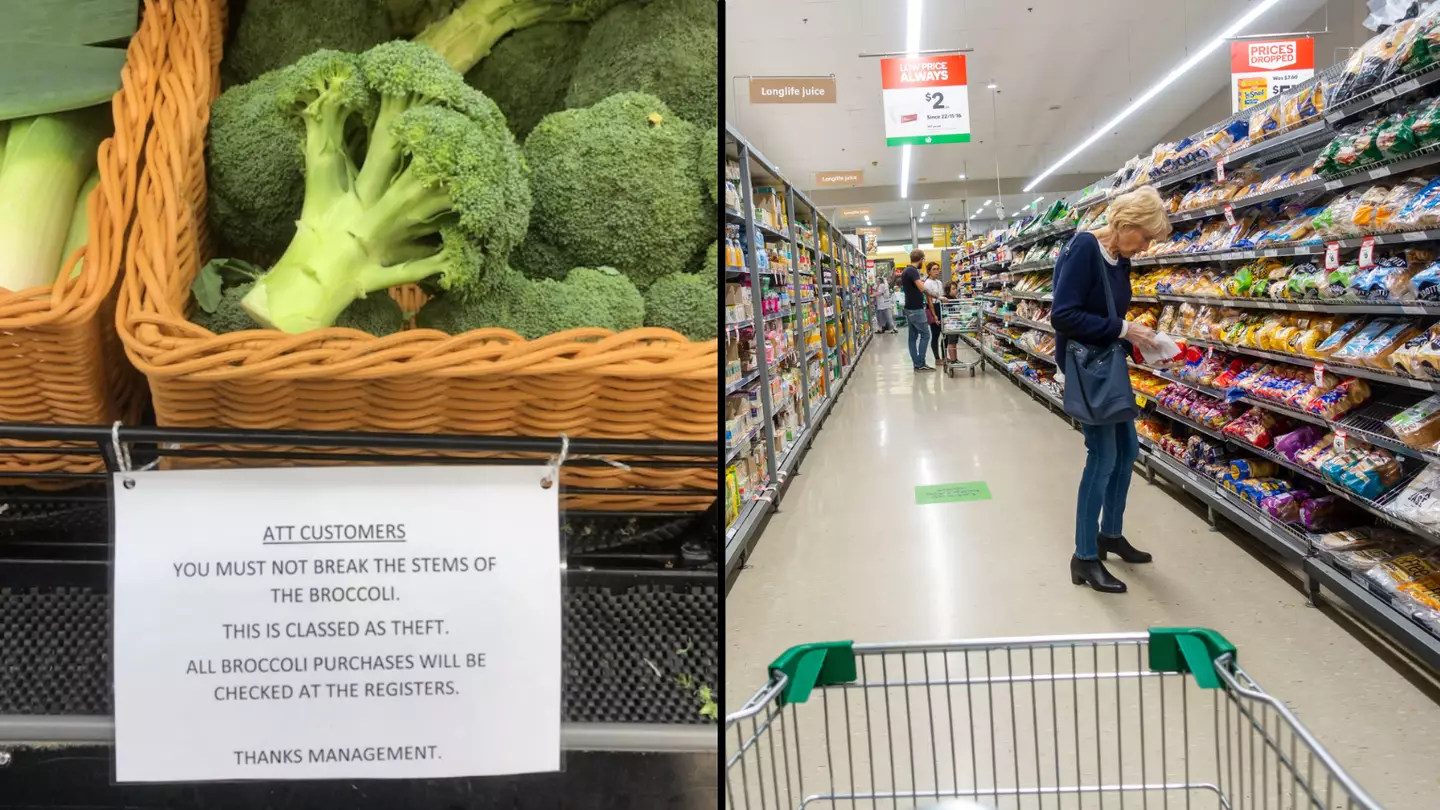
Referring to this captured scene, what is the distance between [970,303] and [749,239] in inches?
300

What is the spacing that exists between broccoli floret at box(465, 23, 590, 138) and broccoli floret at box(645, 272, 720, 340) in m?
0.22

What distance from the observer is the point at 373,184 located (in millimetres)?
674

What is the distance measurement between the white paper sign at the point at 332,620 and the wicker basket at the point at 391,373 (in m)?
0.07

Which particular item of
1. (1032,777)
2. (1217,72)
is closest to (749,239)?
(1032,777)

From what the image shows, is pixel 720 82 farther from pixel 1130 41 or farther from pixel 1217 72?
pixel 1217 72

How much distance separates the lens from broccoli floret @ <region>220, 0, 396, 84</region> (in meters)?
0.70

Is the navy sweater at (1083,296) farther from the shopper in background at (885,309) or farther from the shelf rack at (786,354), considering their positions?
the shopper in background at (885,309)

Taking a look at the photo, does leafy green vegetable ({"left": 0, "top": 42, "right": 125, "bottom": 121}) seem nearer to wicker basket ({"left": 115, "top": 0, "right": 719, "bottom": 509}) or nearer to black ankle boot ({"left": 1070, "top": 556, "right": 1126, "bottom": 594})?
wicker basket ({"left": 115, "top": 0, "right": 719, "bottom": 509})

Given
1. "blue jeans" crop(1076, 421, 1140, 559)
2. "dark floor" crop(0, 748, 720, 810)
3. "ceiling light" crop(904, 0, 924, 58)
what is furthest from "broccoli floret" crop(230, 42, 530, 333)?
"ceiling light" crop(904, 0, 924, 58)

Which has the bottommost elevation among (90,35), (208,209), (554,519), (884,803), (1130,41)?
(884,803)

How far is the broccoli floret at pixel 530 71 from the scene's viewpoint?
0.80m

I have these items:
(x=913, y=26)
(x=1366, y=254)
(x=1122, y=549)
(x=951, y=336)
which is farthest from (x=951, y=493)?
(x=951, y=336)

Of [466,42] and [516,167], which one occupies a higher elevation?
[466,42]

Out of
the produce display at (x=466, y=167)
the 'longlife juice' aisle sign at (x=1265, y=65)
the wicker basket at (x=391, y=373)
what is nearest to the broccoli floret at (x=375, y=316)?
the produce display at (x=466, y=167)
